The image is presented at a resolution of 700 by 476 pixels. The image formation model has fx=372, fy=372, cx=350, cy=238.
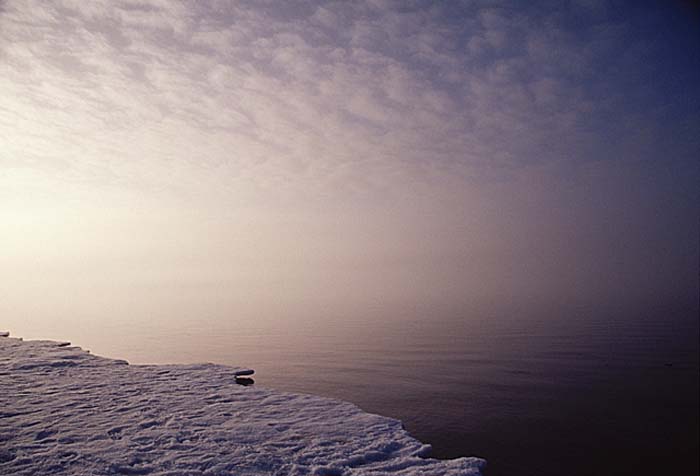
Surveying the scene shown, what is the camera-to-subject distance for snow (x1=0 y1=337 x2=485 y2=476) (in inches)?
276

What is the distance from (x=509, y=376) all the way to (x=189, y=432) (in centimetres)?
1173

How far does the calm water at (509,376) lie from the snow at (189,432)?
1410 mm

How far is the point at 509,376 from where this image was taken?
1465 centimetres

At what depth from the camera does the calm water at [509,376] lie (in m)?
8.31

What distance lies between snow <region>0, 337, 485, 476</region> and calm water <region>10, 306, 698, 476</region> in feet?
4.63

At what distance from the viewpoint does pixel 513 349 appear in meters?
20.2

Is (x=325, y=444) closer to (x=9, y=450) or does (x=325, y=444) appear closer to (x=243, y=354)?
(x=9, y=450)

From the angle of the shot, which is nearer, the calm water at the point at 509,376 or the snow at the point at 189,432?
the snow at the point at 189,432

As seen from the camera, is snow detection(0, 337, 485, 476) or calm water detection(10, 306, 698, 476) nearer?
snow detection(0, 337, 485, 476)

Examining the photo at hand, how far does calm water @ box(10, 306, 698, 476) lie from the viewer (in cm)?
831

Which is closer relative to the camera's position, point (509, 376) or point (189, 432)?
point (189, 432)

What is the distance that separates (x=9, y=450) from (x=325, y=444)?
6.25 m

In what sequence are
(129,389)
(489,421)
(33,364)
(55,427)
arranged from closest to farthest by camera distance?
(55,427) < (489,421) < (129,389) < (33,364)

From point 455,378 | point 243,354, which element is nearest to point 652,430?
point 455,378
